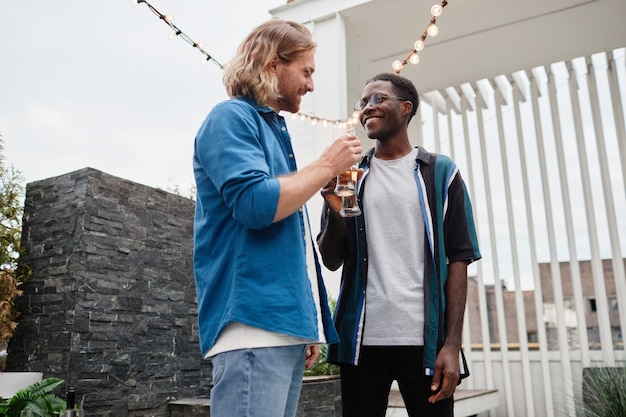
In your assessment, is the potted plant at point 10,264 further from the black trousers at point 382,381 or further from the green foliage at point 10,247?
the black trousers at point 382,381

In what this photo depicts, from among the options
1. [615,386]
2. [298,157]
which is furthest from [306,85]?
[615,386]

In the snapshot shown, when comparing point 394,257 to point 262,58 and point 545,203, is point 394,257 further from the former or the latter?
point 545,203

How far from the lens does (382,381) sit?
4.75 feet

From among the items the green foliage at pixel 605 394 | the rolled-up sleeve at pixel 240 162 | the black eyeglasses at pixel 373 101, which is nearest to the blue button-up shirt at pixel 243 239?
the rolled-up sleeve at pixel 240 162

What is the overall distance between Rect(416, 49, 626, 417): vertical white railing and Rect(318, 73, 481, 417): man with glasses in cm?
371

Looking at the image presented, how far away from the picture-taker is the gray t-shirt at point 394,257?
4.68 feet

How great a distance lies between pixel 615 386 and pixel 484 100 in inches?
124

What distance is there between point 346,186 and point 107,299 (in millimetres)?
2045

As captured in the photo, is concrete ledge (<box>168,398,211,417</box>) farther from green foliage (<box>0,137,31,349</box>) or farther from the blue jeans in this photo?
the blue jeans

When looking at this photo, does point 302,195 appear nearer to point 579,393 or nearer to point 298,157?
point 298,157

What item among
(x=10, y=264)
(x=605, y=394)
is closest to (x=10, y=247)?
(x=10, y=264)

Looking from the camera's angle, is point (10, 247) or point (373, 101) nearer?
point (373, 101)

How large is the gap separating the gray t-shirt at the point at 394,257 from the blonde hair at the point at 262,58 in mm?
473

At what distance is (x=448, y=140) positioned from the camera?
574 cm
